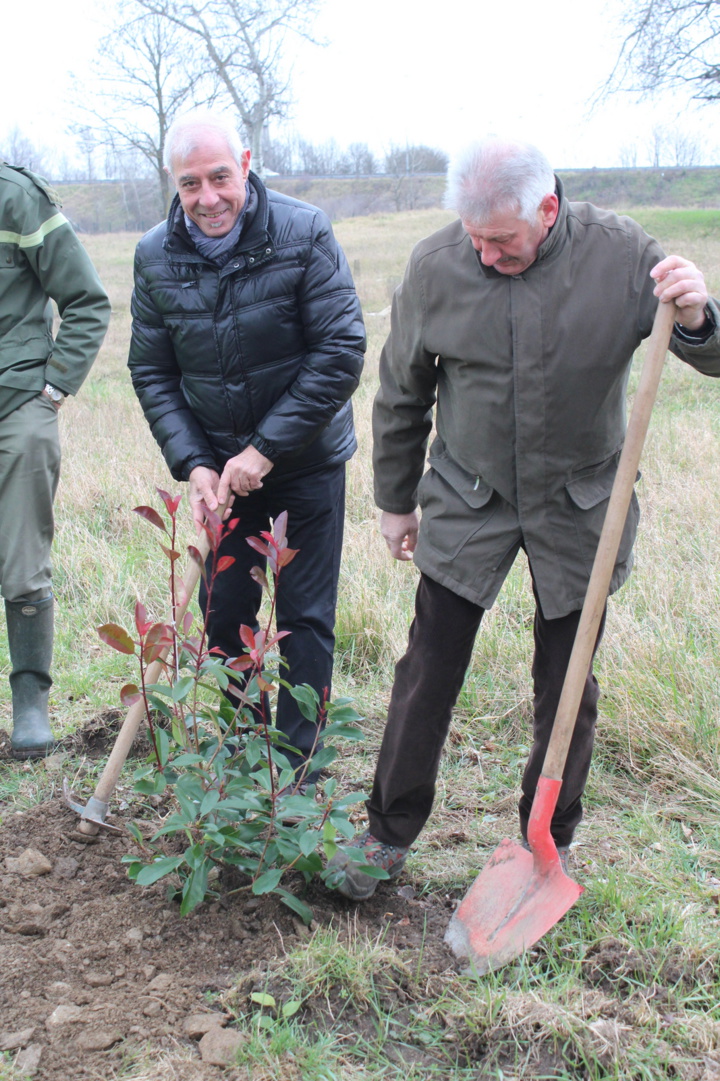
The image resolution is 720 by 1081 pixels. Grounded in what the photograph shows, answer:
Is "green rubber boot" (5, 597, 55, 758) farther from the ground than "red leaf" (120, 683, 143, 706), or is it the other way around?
"red leaf" (120, 683, 143, 706)

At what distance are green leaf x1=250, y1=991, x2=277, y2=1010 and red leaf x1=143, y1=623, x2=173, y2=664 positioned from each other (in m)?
0.81

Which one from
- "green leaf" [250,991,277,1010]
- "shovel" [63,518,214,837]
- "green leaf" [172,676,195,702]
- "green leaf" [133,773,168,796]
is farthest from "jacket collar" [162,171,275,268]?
"green leaf" [250,991,277,1010]

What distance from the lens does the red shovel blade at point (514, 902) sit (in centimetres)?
224

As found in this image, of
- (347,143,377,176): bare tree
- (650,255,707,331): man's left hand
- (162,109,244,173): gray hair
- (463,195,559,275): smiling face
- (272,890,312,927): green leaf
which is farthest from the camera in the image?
(347,143,377,176): bare tree

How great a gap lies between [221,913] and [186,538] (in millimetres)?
2982

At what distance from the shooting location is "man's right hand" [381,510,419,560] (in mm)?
2617

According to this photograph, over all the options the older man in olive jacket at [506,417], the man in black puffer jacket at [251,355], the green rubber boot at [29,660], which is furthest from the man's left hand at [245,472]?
the green rubber boot at [29,660]

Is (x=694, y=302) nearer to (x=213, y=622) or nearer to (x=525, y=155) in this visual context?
(x=525, y=155)

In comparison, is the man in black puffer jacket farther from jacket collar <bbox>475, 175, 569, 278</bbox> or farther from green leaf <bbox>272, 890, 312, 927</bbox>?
jacket collar <bbox>475, 175, 569, 278</bbox>

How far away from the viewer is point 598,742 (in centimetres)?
326

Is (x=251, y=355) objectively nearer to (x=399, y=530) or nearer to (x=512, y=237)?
(x=399, y=530)

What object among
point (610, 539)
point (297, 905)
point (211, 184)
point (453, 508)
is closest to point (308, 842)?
point (297, 905)

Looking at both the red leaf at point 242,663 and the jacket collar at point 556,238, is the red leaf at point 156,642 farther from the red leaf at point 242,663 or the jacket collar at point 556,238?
the jacket collar at point 556,238

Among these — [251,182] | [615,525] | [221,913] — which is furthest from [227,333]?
[221,913]
